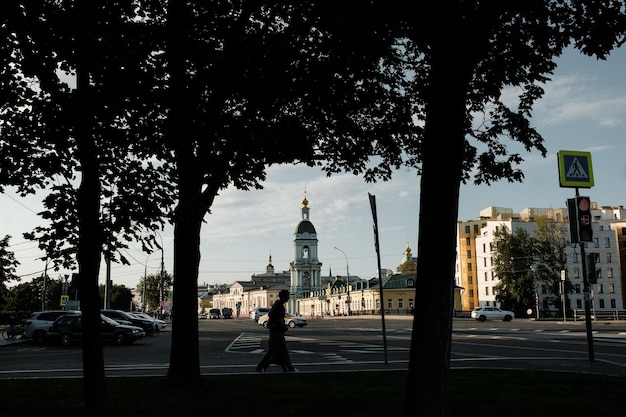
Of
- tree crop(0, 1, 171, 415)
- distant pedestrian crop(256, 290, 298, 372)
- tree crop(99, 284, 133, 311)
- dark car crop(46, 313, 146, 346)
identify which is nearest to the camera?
tree crop(0, 1, 171, 415)

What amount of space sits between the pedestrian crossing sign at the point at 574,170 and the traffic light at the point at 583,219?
2.27 ft

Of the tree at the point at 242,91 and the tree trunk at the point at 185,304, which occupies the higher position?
the tree at the point at 242,91

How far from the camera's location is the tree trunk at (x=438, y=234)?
582 centimetres

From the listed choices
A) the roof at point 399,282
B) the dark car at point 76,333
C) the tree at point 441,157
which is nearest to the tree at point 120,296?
the roof at point 399,282

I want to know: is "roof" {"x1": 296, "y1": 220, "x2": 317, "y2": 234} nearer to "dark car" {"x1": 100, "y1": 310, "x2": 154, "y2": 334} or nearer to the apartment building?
the apartment building

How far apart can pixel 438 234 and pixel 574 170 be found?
10378mm

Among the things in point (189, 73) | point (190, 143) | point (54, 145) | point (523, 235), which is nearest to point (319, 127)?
point (189, 73)

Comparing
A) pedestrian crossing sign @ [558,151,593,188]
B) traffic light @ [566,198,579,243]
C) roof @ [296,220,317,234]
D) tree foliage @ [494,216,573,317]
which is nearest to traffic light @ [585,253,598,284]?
traffic light @ [566,198,579,243]

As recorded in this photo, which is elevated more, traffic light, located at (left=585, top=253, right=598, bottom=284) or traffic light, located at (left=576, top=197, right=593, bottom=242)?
traffic light, located at (left=576, top=197, right=593, bottom=242)

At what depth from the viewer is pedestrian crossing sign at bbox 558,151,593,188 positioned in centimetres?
1482

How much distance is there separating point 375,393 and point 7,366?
36.5ft

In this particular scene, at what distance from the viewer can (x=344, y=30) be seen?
744 cm

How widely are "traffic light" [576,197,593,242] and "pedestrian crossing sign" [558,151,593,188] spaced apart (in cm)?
69

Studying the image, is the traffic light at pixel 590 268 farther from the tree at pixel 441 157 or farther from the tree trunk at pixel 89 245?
the tree trunk at pixel 89 245
